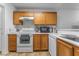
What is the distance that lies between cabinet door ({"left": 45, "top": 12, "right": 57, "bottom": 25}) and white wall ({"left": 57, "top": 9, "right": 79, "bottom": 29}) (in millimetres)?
1234

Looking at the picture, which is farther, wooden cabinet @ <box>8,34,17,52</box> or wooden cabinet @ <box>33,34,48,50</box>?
wooden cabinet @ <box>33,34,48,50</box>

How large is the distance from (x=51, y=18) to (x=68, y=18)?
1.81 m

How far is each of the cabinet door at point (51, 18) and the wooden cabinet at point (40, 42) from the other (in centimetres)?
81

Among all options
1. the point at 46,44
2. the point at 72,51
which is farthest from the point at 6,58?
the point at 46,44

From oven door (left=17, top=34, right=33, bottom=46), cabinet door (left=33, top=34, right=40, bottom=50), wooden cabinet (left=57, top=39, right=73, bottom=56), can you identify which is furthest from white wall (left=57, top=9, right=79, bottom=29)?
wooden cabinet (left=57, top=39, right=73, bottom=56)

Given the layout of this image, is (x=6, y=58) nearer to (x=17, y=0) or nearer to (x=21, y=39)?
(x=17, y=0)

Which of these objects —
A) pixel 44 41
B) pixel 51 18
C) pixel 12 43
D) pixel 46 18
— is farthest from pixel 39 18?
pixel 12 43

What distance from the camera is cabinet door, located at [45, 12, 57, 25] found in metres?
6.59

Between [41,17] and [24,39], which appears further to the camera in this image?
[41,17]

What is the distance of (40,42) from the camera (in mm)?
6160

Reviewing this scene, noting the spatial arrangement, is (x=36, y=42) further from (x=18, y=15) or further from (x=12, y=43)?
(x=18, y=15)

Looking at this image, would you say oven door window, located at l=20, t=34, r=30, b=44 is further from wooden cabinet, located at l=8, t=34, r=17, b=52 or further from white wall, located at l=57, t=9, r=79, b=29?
white wall, located at l=57, t=9, r=79, b=29

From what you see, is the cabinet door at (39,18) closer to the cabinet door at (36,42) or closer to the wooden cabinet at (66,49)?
the cabinet door at (36,42)

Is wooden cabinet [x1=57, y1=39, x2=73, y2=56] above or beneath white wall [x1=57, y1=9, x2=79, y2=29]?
beneath
